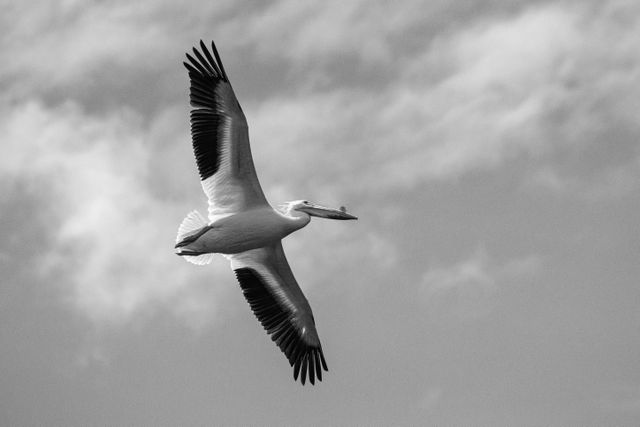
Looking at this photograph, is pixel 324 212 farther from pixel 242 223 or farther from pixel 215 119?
pixel 215 119

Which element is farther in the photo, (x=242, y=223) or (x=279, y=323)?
(x=279, y=323)

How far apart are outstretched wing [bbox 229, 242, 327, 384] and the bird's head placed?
2.03ft

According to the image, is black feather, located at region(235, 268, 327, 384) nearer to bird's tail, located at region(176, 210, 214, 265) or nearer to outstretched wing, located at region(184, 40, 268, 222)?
bird's tail, located at region(176, 210, 214, 265)

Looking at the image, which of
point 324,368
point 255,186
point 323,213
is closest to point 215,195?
point 255,186

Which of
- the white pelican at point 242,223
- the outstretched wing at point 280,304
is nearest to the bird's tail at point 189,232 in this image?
the white pelican at point 242,223

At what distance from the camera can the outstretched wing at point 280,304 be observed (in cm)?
1692

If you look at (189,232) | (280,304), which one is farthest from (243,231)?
(280,304)

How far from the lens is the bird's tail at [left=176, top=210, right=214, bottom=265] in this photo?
53.0 feet

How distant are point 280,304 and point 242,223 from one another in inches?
66.7

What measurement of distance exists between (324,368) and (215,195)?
10.4 ft

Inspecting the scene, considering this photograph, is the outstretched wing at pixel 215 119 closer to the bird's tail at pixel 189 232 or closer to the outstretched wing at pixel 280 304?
the bird's tail at pixel 189 232

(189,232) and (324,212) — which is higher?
(324,212)

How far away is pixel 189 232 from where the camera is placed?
53.5 ft

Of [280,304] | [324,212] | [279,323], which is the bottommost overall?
[279,323]
